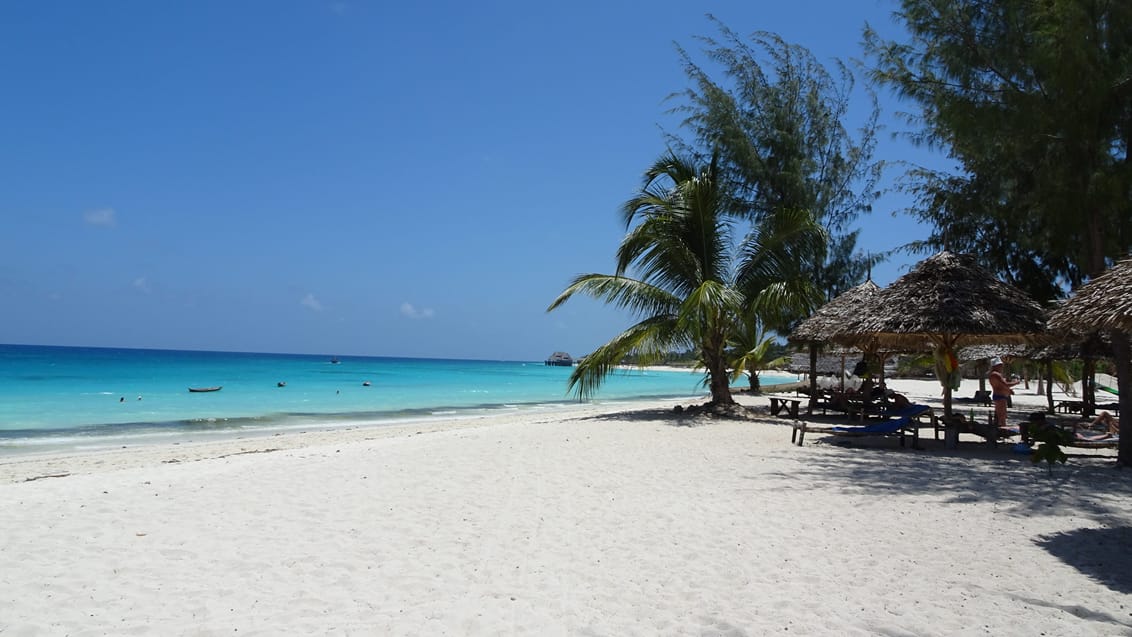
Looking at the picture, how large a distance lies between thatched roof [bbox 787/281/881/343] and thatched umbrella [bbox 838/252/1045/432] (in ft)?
0.72

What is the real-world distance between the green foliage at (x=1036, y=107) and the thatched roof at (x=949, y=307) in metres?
1.42

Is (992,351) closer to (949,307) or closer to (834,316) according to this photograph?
(834,316)

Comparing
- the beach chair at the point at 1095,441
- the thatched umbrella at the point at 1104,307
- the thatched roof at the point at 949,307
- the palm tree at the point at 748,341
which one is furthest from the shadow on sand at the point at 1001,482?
the palm tree at the point at 748,341

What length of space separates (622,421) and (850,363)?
17559 millimetres

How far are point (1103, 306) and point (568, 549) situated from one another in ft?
17.2

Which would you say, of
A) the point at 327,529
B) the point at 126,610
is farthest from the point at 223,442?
the point at 126,610

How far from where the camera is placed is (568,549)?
4.29 m

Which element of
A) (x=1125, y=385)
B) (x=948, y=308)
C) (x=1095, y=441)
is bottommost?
(x=1095, y=441)

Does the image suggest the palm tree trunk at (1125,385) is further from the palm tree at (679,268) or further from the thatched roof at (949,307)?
the palm tree at (679,268)

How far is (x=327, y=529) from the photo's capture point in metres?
4.66

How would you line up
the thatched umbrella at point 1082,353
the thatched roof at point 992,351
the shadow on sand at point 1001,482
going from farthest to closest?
1. the thatched roof at point 992,351
2. the thatched umbrella at point 1082,353
3. the shadow on sand at point 1001,482

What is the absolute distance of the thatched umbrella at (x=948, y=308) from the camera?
9.00 m

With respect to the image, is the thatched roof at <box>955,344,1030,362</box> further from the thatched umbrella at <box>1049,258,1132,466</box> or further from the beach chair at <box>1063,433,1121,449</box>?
the thatched umbrella at <box>1049,258,1132,466</box>

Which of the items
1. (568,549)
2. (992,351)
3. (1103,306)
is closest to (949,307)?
(1103,306)
